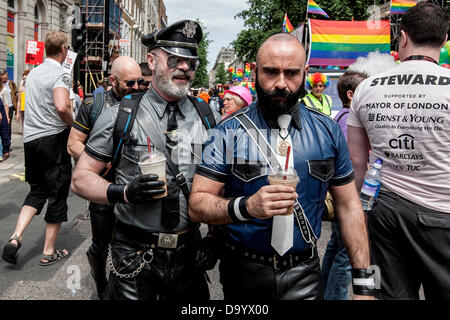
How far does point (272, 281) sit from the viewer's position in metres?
1.82

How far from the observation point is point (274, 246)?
1786mm

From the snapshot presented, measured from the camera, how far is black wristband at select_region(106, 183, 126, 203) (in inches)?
79.4

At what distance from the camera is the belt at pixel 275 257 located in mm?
1832

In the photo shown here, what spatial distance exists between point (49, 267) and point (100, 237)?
1.17m

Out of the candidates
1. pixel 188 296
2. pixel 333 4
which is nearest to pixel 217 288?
pixel 188 296

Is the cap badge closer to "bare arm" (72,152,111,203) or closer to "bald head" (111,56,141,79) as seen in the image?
"bare arm" (72,152,111,203)

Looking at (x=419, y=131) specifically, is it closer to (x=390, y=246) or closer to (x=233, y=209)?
(x=390, y=246)

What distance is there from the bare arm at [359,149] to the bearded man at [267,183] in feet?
2.31

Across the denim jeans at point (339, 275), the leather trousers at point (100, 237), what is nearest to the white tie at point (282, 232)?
the denim jeans at point (339, 275)

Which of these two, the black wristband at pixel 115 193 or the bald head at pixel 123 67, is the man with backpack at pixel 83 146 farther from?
the black wristband at pixel 115 193

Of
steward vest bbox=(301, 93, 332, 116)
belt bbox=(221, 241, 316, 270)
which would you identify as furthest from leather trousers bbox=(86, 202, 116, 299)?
steward vest bbox=(301, 93, 332, 116)

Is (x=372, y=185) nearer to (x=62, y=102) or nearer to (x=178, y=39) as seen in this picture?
(x=178, y=39)

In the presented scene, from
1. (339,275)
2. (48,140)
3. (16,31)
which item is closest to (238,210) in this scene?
(339,275)

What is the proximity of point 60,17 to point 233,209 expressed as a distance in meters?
23.6
